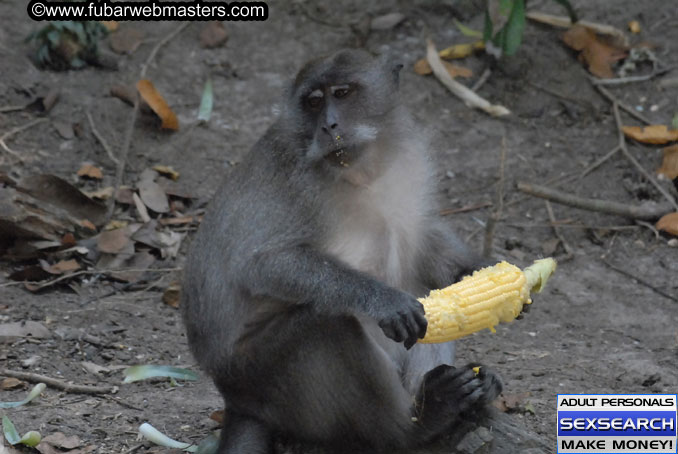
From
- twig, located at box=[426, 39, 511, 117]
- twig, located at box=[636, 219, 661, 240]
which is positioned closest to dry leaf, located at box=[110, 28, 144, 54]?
twig, located at box=[426, 39, 511, 117]

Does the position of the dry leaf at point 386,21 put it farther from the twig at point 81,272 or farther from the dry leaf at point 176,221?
the twig at point 81,272

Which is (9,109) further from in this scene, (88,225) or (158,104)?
(88,225)

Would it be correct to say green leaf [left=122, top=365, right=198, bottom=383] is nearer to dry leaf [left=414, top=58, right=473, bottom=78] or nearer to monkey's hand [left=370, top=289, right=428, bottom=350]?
monkey's hand [left=370, top=289, right=428, bottom=350]

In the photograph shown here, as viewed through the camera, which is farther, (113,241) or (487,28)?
(487,28)

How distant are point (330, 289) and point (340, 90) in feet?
3.63

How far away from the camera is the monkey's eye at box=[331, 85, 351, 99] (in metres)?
5.09

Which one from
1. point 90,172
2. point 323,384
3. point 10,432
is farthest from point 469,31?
point 10,432

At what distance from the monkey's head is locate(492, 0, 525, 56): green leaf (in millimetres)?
3616

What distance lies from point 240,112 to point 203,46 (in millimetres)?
1005

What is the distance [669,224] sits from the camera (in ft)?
24.7

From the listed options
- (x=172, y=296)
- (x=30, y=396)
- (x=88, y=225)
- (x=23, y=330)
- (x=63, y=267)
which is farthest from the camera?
(x=88, y=225)

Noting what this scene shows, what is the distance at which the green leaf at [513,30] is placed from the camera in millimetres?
8602

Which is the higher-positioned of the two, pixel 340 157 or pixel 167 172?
pixel 340 157

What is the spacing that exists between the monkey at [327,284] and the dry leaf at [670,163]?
11.0 ft
